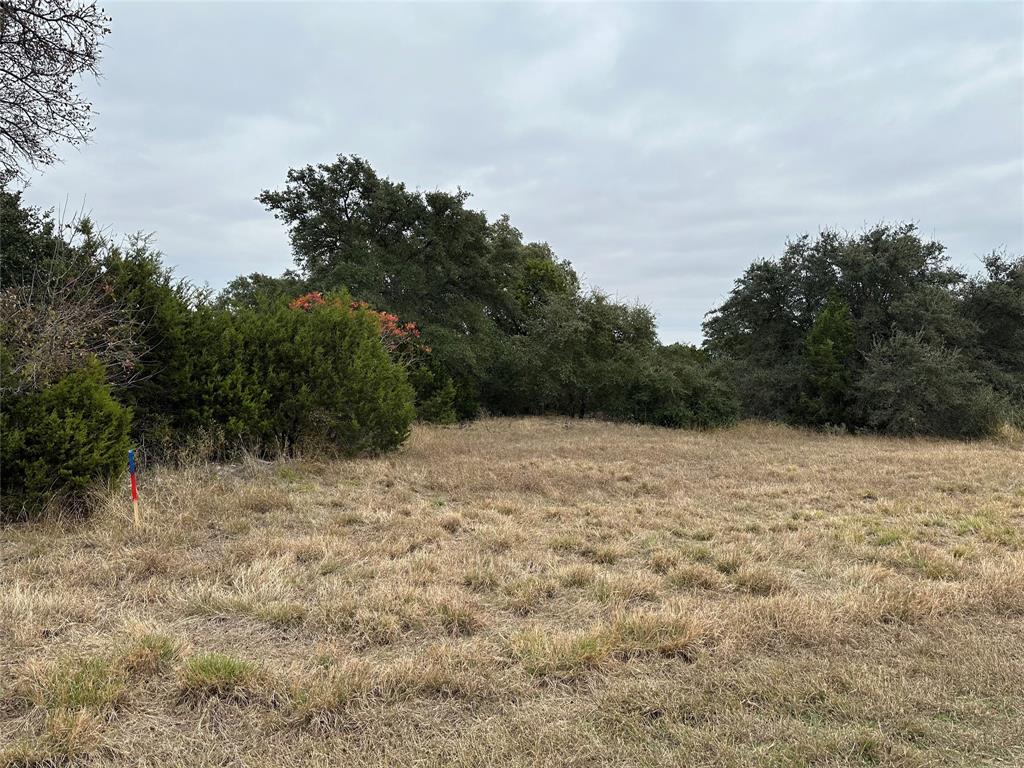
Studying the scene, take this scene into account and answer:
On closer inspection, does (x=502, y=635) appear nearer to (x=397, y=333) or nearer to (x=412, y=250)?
(x=397, y=333)

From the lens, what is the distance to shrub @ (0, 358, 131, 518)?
14.7 feet

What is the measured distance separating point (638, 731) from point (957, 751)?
3.66ft

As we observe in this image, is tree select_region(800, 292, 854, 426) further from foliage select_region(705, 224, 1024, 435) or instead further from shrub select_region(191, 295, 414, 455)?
shrub select_region(191, 295, 414, 455)

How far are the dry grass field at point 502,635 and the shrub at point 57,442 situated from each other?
1.17ft

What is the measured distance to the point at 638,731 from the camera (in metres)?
2.10

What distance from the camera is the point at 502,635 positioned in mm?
2910

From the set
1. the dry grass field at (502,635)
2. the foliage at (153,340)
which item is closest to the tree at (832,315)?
the dry grass field at (502,635)

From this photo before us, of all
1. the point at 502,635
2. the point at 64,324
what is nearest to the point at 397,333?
the point at 64,324

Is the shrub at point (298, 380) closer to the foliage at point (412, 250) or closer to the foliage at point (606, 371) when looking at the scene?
the foliage at point (412, 250)

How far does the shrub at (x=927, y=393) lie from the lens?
15.6m

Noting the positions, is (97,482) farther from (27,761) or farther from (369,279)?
(369,279)

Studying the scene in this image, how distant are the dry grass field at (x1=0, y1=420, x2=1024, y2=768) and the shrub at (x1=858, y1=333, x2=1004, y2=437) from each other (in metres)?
12.0

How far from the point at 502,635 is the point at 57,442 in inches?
161

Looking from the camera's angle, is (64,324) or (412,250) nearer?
(64,324)
